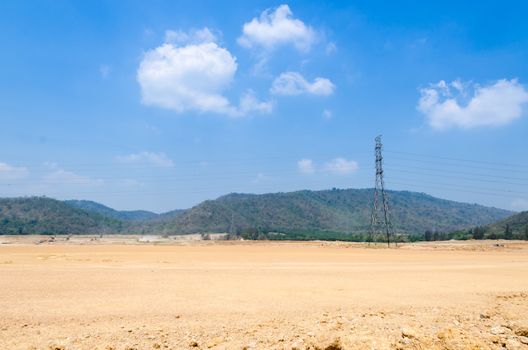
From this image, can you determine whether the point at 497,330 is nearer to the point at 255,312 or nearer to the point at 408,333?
the point at 408,333

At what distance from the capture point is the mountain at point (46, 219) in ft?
402

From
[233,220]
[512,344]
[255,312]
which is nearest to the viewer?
[512,344]

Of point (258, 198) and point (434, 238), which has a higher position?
point (258, 198)

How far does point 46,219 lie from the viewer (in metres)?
131

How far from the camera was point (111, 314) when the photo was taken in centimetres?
1357

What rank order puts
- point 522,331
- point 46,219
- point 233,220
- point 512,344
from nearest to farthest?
point 512,344
point 522,331
point 46,219
point 233,220

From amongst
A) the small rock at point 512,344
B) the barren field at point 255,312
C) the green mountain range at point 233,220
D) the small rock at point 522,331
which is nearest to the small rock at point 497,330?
the barren field at point 255,312

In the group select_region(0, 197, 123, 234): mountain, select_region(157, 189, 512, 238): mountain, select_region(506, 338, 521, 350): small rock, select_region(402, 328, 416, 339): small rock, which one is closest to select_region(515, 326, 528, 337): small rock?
select_region(506, 338, 521, 350): small rock

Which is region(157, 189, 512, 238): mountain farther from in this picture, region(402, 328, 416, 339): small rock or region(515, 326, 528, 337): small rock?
region(402, 328, 416, 339): small rock

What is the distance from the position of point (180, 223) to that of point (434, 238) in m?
85.1

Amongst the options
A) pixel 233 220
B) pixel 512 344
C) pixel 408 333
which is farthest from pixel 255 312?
pixel 233 220

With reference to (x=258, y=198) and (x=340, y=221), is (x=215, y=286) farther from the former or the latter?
(x=258, y=198)

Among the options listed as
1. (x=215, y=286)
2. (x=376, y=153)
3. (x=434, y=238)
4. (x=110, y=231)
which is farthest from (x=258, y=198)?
(x=215, y=286)

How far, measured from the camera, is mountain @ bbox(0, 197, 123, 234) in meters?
122
